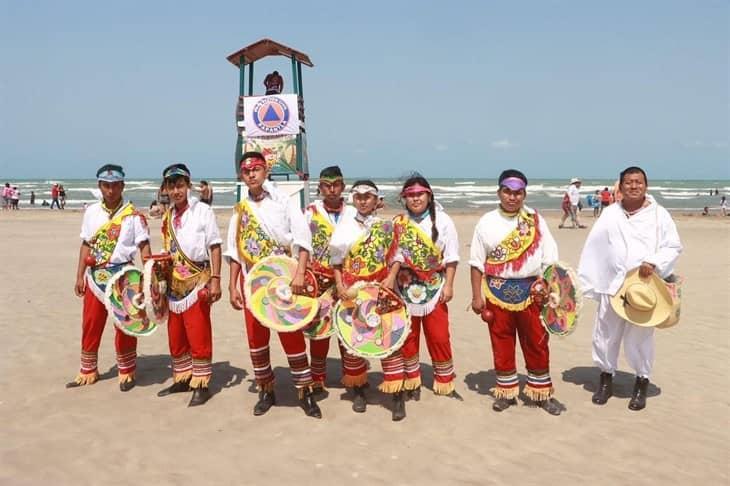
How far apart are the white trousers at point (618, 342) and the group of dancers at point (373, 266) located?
0.06 feet

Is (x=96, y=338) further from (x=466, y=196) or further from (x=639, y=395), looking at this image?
(x=466, y=196)

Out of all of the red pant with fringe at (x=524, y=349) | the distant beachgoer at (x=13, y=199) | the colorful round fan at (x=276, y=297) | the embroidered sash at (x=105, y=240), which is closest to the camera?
the colorful round fan at (x=276, y=297)

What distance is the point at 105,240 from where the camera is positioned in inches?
195

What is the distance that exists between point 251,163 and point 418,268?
4.64ft

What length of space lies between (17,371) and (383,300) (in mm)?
3599

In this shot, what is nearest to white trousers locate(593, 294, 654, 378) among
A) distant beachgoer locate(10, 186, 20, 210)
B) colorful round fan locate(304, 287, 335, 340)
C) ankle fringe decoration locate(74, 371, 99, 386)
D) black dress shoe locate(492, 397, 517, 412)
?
black dress shoe locate(492, 397, 517, 412)

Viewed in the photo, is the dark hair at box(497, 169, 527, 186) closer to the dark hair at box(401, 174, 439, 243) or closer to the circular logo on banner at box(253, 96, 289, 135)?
the dark hair at box(401, 174, 439, 243)

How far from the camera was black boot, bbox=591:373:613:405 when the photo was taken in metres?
4.79

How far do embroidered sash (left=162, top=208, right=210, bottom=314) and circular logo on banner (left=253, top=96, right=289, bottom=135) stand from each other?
18.9 feet

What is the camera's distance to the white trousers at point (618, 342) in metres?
4.70

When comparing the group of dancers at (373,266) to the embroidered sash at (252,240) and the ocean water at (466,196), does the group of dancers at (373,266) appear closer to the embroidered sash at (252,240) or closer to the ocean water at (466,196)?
the embroidered sash at (252,240)

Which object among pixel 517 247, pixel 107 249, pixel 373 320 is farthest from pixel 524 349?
pixel 107 249

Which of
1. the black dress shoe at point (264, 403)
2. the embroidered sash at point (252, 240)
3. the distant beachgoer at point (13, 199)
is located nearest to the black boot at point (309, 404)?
the black dress shoe at point (264, 403)

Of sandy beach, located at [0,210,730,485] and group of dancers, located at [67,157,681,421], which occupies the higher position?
group of dancers, located at [67,157,681,421]
